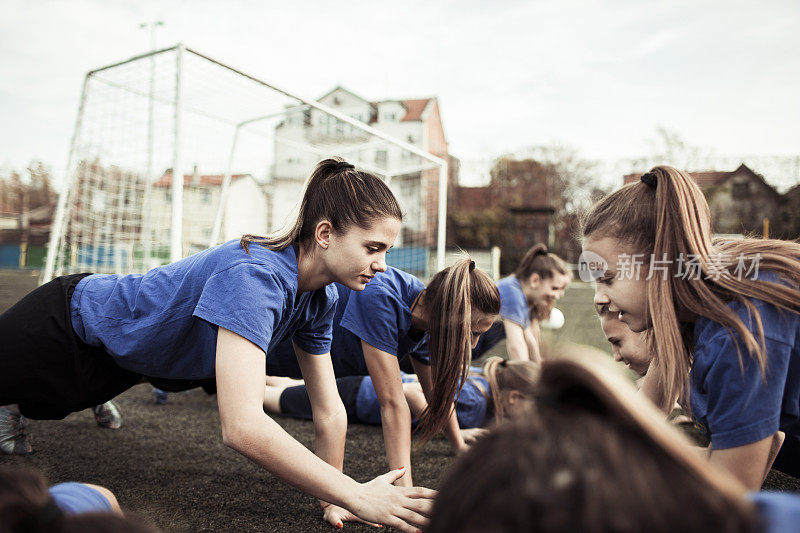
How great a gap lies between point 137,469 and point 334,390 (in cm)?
93

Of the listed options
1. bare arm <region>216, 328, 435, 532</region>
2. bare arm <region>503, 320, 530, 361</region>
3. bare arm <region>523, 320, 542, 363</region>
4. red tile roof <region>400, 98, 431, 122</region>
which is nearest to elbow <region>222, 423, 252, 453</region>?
bare arm <region>216, 328, 435, 532</region>

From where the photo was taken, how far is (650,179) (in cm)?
146

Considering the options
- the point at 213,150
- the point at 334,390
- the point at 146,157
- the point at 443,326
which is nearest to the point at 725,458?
the point at 443,326

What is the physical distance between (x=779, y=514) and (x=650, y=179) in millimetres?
1084

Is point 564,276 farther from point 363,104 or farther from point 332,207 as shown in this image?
point 363,104

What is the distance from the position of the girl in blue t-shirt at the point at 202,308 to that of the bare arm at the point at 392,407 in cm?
26

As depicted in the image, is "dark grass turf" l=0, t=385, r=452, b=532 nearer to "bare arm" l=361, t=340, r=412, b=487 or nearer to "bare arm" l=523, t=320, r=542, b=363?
"bare arm" l=361, t=340, r=412, b=487

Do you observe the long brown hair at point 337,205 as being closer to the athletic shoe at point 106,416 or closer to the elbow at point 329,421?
the elbow at point 329,421

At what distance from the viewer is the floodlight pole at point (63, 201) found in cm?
463

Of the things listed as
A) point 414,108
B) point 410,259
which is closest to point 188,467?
point 410,259

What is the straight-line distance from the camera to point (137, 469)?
2260 mm

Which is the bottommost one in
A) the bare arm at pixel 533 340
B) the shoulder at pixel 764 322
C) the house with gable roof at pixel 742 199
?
the bare arm at pixel 533 340

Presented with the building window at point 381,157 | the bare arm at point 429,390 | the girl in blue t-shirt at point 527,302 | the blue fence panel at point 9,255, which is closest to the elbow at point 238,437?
the bare arm at point 429,390

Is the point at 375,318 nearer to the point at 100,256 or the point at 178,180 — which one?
the point at 178,180
